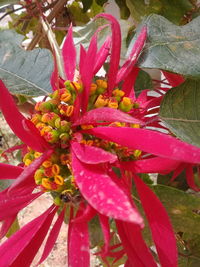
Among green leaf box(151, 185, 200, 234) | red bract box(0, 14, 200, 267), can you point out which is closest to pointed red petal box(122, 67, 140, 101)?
red bract box(0, 14, 200, 267)

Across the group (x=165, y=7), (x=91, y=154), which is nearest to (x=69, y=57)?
(x=91, y=154)

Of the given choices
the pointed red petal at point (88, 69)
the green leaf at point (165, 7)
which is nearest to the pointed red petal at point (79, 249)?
the pointed red petal at point (88, 69)

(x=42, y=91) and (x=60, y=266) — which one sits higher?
(x=42, y=91)

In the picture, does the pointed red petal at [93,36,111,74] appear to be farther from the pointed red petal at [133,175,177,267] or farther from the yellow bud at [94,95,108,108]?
the pointed red petal at [133,175,177,267]

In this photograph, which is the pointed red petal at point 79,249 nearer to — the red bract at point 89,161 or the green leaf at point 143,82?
the red bract at point 89,161

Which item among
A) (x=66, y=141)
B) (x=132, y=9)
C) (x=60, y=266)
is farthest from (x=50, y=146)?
(x=60, y=266)

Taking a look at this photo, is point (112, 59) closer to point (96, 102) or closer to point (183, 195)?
point (96, 102)

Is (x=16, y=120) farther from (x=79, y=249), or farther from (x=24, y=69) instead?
(x=24, y=69)
